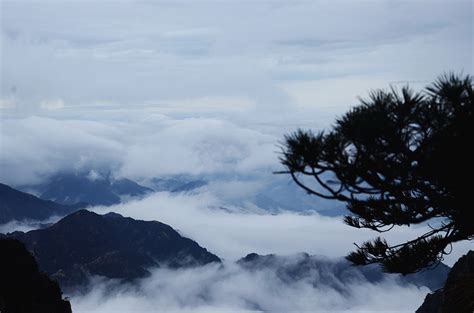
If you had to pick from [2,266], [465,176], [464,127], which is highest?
[2,266]

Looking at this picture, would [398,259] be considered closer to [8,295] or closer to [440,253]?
[440,253]

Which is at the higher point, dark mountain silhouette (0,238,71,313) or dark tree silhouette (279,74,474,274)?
dark mountain silhouette (0,238,71,313)

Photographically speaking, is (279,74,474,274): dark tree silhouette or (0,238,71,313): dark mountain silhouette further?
(0,238,71,313): dark mountain silhouette

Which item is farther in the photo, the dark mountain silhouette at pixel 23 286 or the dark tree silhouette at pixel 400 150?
the dark mountain silhouette at pixel 23 286

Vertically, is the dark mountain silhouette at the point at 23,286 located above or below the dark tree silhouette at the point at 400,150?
above

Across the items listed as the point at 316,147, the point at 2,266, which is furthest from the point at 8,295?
Answer: the point at 316,147

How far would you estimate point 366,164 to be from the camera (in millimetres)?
12281

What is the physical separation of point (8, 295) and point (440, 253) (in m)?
87.9

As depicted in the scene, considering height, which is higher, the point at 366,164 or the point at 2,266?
the point at 2,266

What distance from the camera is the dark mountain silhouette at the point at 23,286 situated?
91.1m

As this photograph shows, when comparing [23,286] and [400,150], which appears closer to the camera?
[400,150]

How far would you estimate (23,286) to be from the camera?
93.0 meters

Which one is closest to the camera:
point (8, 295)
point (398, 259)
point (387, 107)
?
point (387, 107)

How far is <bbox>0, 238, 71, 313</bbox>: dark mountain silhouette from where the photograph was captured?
299 feet
